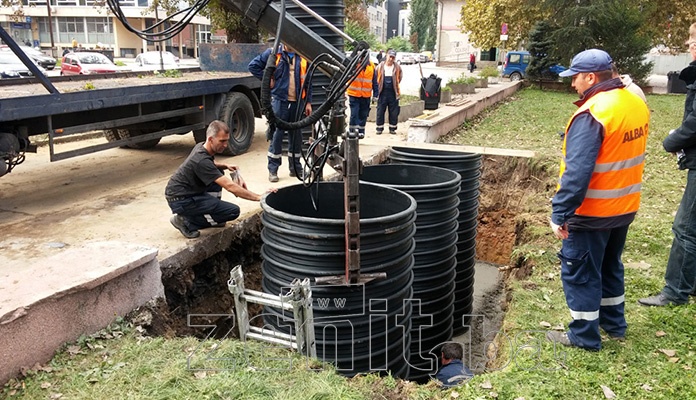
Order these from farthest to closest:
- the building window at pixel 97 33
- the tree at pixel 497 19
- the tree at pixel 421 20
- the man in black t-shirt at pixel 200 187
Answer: the tree at pixel 421 20 < the building window at pixel 97 33 < the tree at pixel 497 19 < the man in black t-shirt at pixel 200 187

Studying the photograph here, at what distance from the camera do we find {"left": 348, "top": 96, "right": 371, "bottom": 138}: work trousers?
9703 mm

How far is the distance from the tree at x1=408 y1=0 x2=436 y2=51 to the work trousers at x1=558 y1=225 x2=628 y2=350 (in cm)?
7364

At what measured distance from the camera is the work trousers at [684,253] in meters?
3.95

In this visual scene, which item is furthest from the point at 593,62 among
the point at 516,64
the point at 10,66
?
the point at 516,64

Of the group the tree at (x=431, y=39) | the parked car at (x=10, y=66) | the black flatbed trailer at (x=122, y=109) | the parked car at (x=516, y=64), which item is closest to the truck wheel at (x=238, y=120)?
the black flatbed trailer at (x=122, y=109)

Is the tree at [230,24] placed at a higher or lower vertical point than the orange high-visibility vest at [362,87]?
higher

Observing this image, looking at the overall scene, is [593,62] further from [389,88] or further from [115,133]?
[389,88]

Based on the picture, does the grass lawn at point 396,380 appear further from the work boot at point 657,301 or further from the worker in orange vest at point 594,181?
the worker in orange vest at point 594,181

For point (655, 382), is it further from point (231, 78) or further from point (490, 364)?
point (231, 78)

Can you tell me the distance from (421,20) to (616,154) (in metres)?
76.7

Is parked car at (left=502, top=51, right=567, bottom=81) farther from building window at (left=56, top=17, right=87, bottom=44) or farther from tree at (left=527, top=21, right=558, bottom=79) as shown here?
building window at (left=56, top=17, right=87, bottom=44)

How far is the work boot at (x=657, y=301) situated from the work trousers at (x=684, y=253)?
25mm

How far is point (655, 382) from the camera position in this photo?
3236 millimetres

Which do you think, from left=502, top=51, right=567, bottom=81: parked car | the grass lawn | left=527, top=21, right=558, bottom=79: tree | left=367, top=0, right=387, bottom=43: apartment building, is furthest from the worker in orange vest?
left=367, top=0, right=387, bottom=43: apartment building
